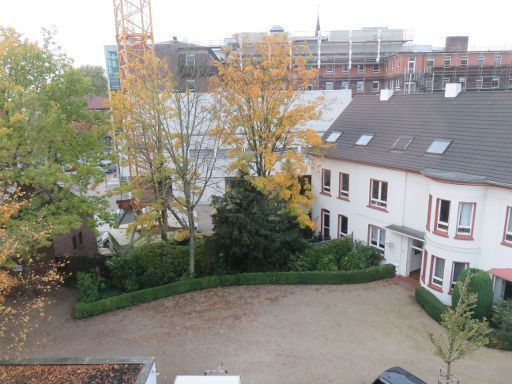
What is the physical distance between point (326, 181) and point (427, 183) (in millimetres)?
7929

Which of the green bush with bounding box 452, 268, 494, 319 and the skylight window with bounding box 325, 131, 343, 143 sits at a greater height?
the skylight window with bounding box 325, 131, 343, 143

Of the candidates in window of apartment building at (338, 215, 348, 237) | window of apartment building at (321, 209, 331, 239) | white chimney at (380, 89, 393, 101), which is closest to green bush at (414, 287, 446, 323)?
window of apartment building at (338, 215, 348, 237)

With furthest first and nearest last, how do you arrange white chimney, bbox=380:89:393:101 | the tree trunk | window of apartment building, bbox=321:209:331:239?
window of apartment building, bbox=321:209:331:239 → white chimney, bbox=380:89:393:101 → the tree trunk

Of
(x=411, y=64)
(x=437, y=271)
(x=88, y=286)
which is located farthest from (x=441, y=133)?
(x=411, y=64)

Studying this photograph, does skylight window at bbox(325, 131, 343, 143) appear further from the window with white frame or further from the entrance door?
the window with white frame

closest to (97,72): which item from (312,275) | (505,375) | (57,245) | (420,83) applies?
(420,83)

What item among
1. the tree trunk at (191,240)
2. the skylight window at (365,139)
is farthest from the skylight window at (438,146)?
the tree trunk at (191,240)

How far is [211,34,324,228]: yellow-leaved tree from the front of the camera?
21156mm

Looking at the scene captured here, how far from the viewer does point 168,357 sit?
14164mm

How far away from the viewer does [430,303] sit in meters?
16.6

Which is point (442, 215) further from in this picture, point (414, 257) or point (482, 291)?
point (414, 257)

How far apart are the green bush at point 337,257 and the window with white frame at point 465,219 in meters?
5.57

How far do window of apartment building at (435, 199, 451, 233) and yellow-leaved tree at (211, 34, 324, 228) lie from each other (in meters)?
6.71

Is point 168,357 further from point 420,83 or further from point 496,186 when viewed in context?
point 420,83
